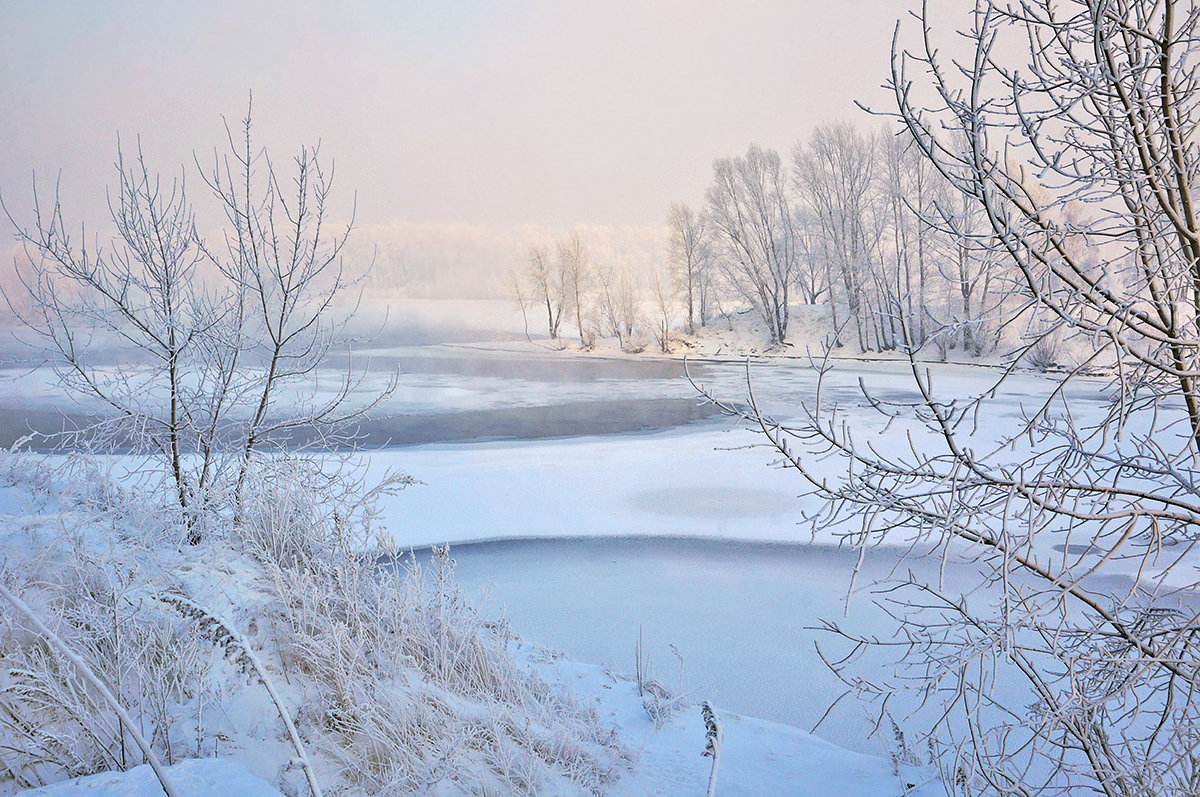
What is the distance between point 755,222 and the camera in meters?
24.9

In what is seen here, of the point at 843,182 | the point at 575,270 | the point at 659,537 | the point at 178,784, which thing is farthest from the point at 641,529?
the point at 575,270

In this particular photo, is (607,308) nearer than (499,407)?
No

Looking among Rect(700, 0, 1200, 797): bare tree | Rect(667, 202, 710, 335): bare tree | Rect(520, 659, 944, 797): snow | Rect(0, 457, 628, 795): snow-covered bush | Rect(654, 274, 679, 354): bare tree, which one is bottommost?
Rect(520, 659, 944, 797): snow

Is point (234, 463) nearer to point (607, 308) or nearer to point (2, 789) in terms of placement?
point (2, 789)

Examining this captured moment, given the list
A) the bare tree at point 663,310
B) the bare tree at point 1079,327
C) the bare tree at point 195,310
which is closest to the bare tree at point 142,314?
the bare tree at point 195,310

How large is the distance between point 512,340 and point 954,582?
25.6 m

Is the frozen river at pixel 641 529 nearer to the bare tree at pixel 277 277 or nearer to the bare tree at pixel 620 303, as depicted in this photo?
the bare tree at pixel 277 277

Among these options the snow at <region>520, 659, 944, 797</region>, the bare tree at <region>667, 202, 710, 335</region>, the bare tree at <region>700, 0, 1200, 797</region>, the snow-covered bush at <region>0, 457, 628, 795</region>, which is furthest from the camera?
the bare tree at <region>667, 202, 710, 335</region>

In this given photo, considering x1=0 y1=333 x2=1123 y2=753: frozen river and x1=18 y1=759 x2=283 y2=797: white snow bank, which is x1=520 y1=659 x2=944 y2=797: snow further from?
x1=18 y1=759 x2=283 y2=797: white snow bank

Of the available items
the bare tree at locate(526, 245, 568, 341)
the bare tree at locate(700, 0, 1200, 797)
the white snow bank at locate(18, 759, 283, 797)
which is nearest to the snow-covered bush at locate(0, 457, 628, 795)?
the white snow bank at locate(18, 759, 283, 797)

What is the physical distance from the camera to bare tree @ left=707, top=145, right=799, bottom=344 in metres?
24.5

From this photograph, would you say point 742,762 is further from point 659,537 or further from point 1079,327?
point 659,537

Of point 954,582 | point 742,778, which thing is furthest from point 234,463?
point 954,582

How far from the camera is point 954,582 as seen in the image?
16.7 ft
